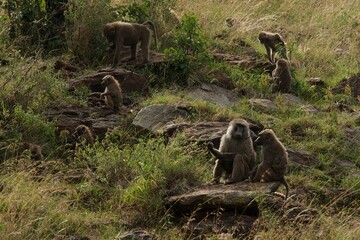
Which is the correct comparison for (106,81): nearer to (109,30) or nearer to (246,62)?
(109,30)

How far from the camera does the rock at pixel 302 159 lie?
11375 mm

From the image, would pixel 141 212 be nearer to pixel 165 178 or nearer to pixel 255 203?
pixel 165 178

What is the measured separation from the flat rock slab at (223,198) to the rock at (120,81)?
4.04 metres

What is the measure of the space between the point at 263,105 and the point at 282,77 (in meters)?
1.18

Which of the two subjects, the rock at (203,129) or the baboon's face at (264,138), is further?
the rock at (203,129)

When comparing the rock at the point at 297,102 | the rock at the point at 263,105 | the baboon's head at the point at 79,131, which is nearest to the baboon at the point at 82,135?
the baboon's head at the point at 79,131

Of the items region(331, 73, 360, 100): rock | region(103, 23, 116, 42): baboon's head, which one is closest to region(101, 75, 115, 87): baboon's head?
region(103, 23, 116, 42): baboon's head

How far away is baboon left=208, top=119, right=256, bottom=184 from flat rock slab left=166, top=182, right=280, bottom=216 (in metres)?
0.49

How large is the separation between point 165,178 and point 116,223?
92 centimetres

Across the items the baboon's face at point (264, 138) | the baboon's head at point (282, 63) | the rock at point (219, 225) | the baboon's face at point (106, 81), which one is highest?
the baboon's face at point (264, 138)

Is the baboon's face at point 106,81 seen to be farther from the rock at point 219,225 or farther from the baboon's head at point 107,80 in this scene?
the rock at point 219,225

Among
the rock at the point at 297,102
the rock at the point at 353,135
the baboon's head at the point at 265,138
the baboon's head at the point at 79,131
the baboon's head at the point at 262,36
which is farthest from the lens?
the baboon's head at the point at 262,36

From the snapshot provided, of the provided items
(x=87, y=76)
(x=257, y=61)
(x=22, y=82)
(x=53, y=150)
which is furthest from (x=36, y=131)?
(x=257, y=61)

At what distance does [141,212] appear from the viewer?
9.58 meters
